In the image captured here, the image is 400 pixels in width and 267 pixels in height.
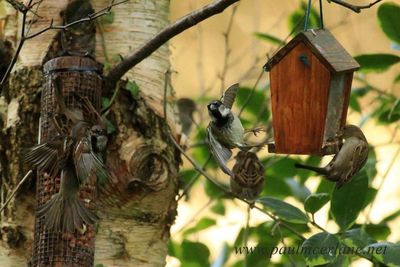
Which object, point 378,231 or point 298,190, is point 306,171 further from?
point 378,231

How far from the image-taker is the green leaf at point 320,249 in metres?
3.84

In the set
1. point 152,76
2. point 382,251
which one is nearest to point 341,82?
point 382,251

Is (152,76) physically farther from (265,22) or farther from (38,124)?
(265,22)

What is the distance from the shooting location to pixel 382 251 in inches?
152

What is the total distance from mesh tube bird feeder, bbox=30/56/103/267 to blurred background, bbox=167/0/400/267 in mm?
946

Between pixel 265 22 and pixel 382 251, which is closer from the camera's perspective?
pixel 382 251

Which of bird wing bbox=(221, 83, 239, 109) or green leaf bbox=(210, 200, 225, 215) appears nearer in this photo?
bird wing bbox=(221, 83, 239, 109)

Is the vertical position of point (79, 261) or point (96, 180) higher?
point (96, 180)

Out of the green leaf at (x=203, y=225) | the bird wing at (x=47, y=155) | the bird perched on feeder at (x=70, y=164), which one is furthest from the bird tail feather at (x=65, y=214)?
the green leaf at (x=203, y=225)

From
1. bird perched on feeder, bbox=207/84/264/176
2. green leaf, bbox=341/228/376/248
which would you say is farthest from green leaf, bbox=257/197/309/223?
bird perched on feeder, bbox=207/84/264/176

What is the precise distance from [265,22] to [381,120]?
Result: 3571mm

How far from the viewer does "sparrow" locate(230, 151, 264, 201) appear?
4.15 meters

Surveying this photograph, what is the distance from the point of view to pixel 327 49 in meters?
3.43

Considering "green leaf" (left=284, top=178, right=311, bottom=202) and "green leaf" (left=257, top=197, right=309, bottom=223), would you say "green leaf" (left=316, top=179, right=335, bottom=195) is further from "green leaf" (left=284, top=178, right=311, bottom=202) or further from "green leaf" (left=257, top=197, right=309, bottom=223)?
"green leaf" (left=257, top=197, right=309, bottom=223)
